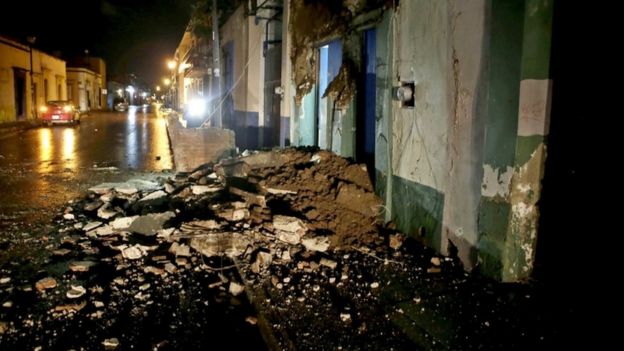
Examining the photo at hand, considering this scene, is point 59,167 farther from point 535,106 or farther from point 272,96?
point 535,106

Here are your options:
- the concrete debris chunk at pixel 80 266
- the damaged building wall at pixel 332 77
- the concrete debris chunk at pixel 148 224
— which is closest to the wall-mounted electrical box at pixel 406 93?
the damaged building wall at pixel 332 77

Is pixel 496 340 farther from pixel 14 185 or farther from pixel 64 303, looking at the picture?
pixel 14 185

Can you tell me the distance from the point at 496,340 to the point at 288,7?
416 inches

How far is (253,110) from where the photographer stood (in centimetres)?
1684

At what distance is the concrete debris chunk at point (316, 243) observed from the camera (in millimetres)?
5305

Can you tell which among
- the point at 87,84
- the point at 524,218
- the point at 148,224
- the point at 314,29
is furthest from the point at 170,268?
the point at 87,84

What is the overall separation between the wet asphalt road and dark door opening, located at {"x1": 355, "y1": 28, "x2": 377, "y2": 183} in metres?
4.90

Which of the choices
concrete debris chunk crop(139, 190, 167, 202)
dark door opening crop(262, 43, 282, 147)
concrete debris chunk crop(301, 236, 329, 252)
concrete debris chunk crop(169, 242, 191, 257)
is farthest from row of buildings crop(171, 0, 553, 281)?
dark door opening crop(262, 43, 282, 147)

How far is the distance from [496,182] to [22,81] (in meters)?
36.0

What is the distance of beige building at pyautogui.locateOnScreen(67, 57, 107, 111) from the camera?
5209 centimetres

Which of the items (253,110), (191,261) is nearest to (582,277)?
(191,261)

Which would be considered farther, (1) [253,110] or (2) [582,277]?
(1) [253,110]

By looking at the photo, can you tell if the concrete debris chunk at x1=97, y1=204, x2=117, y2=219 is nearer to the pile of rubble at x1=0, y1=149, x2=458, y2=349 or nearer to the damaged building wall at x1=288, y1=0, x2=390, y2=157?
the pile of rubble at x1=0, y1=149, x2=458, y2=349

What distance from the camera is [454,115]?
483 cm
